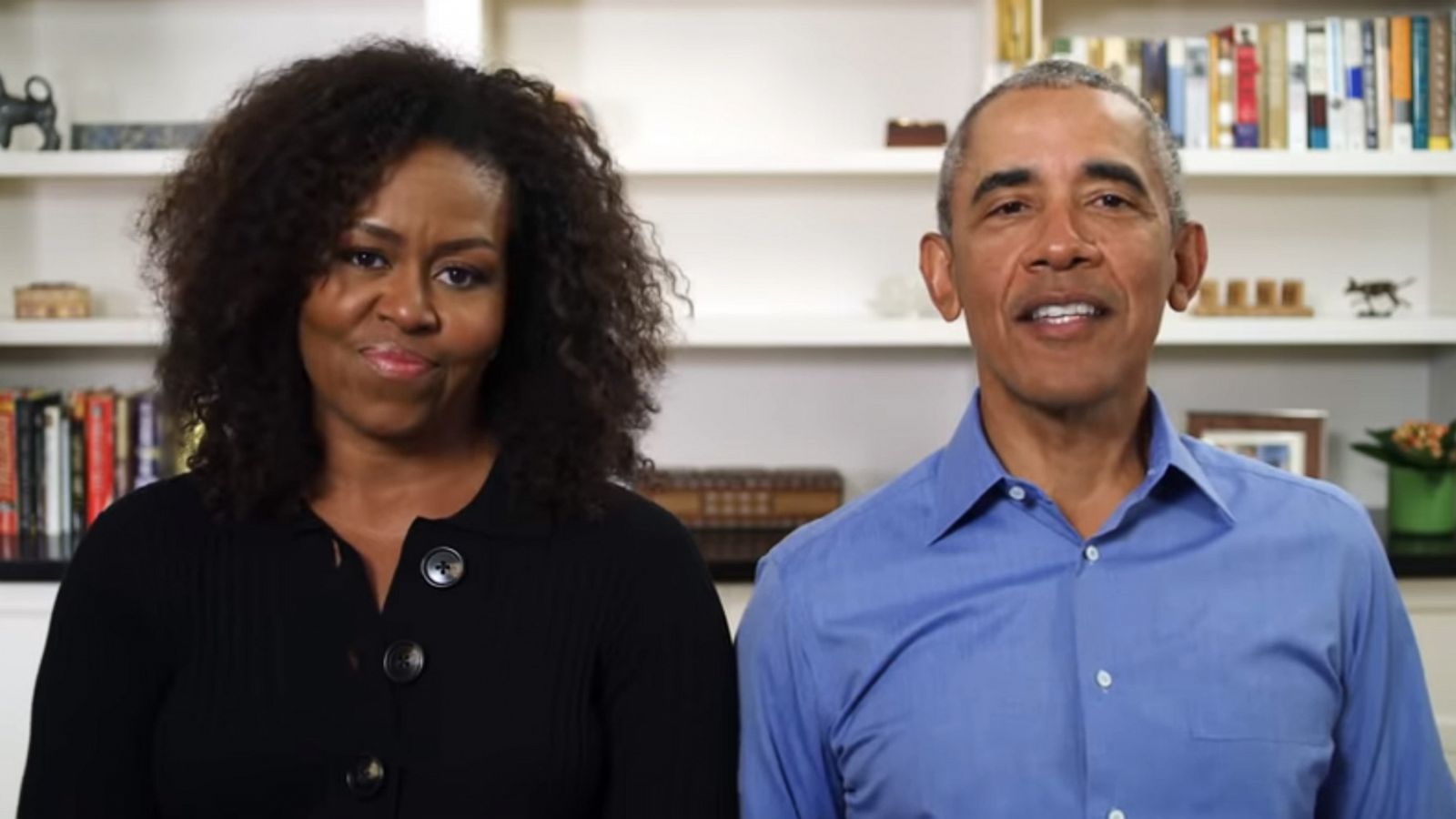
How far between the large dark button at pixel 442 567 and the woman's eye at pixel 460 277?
8.9 inches

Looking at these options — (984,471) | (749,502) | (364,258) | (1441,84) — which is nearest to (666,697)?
(984,471)

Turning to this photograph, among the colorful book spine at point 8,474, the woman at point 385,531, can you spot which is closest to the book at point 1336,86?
the woman at point 385,531

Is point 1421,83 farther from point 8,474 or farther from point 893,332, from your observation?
point 8,474

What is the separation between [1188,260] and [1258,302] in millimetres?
2021

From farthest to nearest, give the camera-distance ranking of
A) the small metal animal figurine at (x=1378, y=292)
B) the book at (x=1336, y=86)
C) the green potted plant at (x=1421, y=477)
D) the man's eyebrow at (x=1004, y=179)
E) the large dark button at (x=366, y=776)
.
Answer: the small metal animal figurine at (x=1378, y=292), the book at (x=1336, y=86), the green potted plant at (x=1421, y=477), the man's eyebrow at (x=1004, y=179), the large dark button at (x=366, y=776)

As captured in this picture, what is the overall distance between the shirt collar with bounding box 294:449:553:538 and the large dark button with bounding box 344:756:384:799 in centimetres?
21

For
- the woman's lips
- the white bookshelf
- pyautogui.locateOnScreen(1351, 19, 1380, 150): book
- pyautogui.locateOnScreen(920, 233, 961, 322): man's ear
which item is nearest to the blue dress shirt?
pyautogui.locateOnScreen(920, 233, 961, 322): man's ear

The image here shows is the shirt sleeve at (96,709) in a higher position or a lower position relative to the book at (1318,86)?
lower

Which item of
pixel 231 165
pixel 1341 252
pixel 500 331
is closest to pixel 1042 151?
pixel 500 331

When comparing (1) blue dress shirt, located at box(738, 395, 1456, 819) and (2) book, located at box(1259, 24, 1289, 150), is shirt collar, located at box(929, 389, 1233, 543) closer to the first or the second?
(1) blue dress shirt, located at box(738, 395, 1456, 819)

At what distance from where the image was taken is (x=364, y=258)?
4.68 feet

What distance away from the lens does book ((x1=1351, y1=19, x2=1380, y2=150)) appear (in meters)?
3.33

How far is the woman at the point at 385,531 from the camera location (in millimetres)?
1385

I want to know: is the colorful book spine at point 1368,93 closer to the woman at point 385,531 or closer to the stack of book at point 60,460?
the woman at point 385,531
